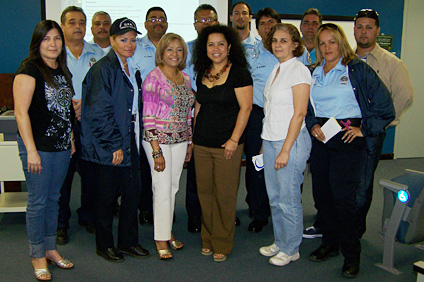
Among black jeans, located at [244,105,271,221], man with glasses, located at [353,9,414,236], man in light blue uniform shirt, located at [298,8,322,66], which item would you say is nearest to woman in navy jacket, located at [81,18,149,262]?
black jeans, located at [244,105,271,221]

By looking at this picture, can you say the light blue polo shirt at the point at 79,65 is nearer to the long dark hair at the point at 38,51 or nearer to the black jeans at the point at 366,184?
the long dark hair at the point at 38,51

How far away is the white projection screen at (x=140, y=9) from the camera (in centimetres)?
520

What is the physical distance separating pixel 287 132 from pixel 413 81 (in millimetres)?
5226

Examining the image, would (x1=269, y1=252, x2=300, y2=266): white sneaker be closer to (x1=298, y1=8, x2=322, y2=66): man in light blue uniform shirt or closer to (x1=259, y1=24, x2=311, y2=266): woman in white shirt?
(x1=259, y1=24, x2=311, y2=266): woman in white shirt

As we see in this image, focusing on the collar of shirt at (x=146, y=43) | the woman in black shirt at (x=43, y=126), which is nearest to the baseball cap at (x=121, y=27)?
the woman in black shirt at (x=43, y=126)

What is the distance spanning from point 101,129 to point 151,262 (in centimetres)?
107

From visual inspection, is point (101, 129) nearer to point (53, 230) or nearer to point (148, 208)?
point (53, 230)

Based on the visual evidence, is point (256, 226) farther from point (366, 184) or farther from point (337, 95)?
point (337, 95)

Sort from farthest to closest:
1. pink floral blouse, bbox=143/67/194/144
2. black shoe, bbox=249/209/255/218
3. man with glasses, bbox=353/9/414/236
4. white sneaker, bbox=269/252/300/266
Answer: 1. black shoe, bbox=249/209/255/218
2. man with glasses, bbox=353/9/414/236
3. white sneaker, bbox=269/252/300/266
4. pink floral blouse, bbox=143/67/194/144

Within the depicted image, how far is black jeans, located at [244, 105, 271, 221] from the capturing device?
342cm

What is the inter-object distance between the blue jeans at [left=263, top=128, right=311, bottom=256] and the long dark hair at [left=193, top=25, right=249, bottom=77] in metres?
0.67

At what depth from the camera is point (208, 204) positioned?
2.98 m

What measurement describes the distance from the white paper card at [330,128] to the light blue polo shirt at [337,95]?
0.19 ft

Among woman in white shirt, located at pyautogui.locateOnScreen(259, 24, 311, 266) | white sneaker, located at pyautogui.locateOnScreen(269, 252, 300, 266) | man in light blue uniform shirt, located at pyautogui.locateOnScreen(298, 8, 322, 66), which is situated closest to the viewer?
woman in white shirt, located at pyautogui.locateOnScreen(259, 24, 311, 266)
